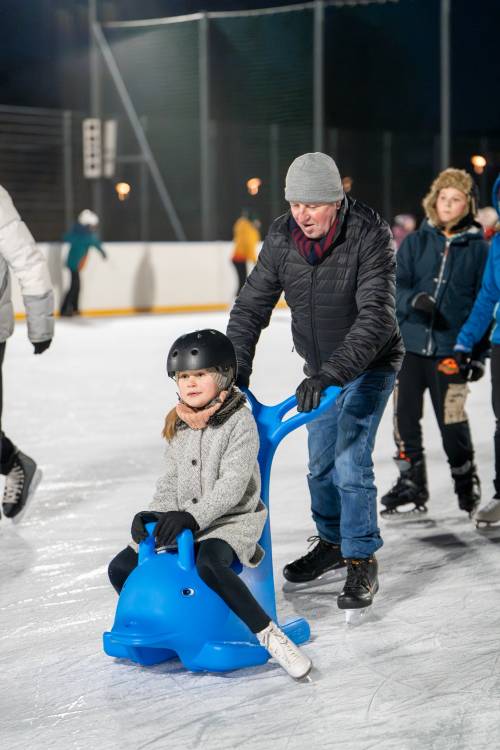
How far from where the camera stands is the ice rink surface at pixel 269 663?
229 cm

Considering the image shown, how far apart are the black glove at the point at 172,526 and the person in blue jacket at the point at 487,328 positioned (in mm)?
1769

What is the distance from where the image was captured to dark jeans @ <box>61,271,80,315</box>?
13648 millimetres

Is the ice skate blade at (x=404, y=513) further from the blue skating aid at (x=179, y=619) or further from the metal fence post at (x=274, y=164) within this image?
the metal fence post at (x=274, y=164)

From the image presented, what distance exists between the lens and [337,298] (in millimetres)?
3020

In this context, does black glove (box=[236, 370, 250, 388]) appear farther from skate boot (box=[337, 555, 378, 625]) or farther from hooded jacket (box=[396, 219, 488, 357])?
hooded jacket (box=[396, 219, 488, 357])

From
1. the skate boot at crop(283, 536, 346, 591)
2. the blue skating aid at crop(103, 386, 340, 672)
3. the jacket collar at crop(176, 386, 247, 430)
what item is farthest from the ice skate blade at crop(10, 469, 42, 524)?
the jacket collar at crop(176, 386, 247, 430)

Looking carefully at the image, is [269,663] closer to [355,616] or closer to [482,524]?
[355,616]

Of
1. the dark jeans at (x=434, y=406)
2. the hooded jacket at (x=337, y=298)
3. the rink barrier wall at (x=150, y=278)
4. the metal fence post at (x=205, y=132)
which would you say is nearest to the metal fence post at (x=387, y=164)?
the metal fence post at (x=205, y=132)

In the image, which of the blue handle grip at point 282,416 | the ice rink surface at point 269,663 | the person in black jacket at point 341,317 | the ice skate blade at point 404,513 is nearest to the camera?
the ice rink surface at point 269,663

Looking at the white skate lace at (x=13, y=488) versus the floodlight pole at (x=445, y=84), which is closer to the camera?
the white skate lace at (x=13, y=488)

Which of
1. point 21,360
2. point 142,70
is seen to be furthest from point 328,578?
point 142,70

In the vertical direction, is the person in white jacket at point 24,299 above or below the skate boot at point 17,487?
above

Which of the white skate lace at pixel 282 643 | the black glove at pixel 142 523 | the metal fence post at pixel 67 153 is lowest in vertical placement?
the white skate lace at pixel 282 643

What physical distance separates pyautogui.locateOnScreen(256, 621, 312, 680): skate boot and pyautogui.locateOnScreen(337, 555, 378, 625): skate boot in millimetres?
500
